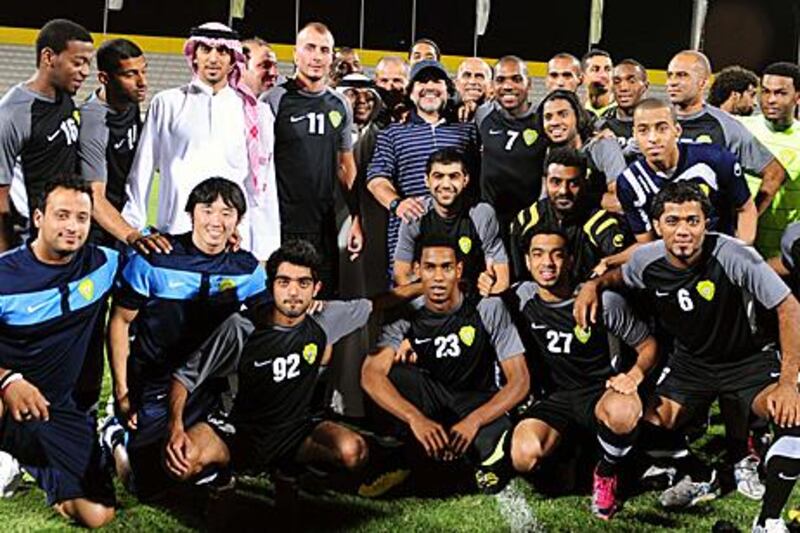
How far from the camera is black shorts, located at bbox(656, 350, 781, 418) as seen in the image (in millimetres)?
4230

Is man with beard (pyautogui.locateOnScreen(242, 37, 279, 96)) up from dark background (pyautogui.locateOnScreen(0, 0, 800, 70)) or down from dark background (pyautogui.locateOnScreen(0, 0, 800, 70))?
down

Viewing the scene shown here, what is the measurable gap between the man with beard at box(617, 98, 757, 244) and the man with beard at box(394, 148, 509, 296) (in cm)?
60

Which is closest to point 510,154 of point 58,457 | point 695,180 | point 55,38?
point 695,180

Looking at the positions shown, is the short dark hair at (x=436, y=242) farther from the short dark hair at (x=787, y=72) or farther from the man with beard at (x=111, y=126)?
the short dark hair at (x=787, y=72)

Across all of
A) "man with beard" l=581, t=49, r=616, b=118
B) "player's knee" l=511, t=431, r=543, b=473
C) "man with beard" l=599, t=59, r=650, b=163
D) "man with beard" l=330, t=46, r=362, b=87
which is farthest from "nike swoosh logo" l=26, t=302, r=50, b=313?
"man with beard" l=581, t=49, r=616, b=118

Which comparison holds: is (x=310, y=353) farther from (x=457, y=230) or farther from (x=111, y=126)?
(x=111, y=126)

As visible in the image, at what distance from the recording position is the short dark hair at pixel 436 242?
4.47 metres

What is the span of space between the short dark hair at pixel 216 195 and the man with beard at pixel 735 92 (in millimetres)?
3073

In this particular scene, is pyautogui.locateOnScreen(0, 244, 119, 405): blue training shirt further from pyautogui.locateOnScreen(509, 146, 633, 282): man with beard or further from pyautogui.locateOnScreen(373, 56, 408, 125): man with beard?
pyautogui.locateOnScreen(373, 56, 408, 125): man with beard

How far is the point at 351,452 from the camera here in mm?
3998

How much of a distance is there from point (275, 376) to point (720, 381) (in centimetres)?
178

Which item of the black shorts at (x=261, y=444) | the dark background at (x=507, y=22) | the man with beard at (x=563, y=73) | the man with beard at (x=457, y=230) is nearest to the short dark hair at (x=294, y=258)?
the black shorts at (x=261, y=444)

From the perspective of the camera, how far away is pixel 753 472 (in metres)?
4.36

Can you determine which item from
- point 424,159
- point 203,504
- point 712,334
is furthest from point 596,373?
point 203,504
